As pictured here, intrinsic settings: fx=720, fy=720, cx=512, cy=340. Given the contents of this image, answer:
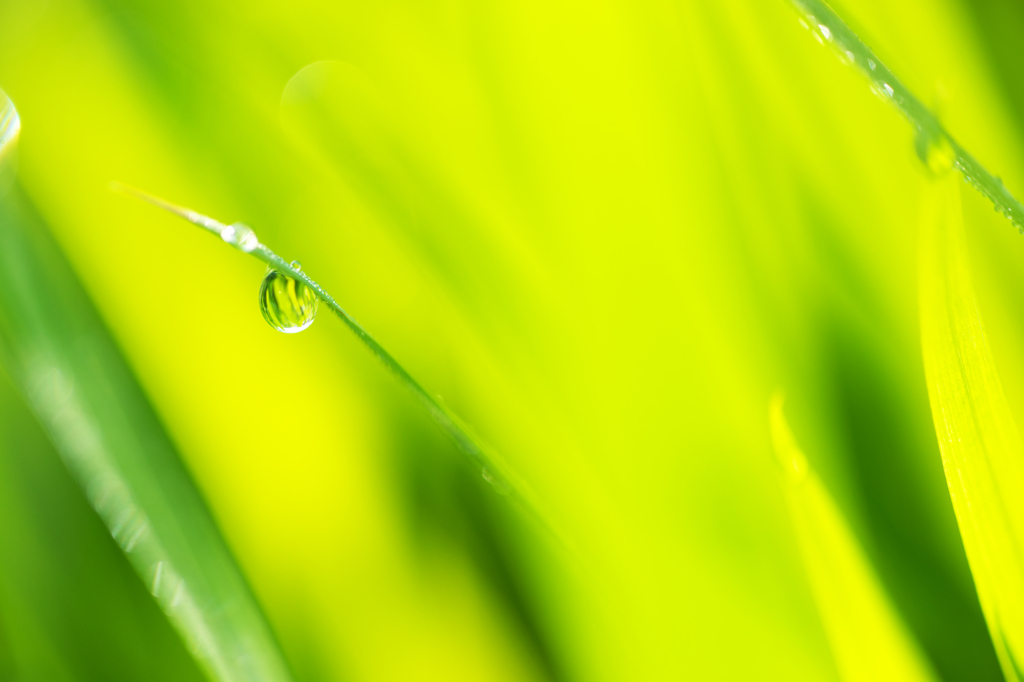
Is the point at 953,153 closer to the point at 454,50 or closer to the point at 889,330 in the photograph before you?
the point at 889,330

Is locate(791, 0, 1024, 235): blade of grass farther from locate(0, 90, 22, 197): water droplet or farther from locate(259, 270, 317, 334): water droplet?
locate(0, 90, 22, 197): water droplet

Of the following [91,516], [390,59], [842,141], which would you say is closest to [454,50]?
[390,59]

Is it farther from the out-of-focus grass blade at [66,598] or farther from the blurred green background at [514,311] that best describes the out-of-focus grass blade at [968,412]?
the out-of-focus grass blade at [66,598]

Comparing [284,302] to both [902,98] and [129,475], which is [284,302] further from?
[902,98]

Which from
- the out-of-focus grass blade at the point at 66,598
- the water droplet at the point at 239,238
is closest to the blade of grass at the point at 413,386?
the water droplet at the point at 239,238

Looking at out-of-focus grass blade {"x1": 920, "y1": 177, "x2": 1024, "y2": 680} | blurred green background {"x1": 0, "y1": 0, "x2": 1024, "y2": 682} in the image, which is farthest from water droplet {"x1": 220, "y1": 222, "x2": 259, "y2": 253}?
out-of-focus grass blade {"x1": 920, "y1": 177, "x2": 1024, "y2": 680}
